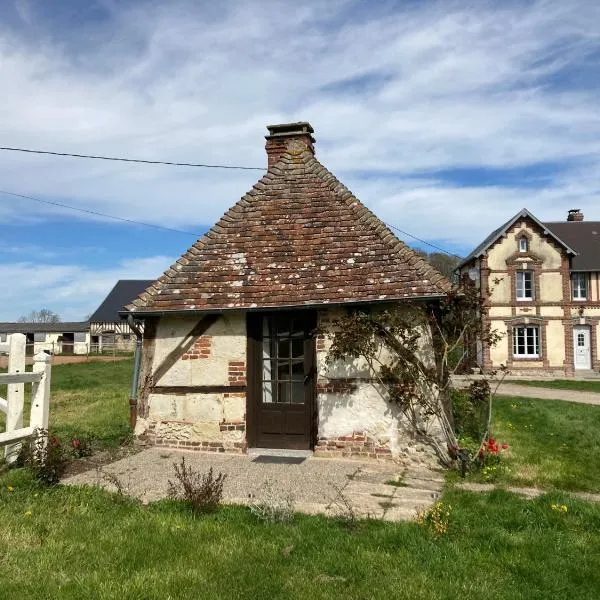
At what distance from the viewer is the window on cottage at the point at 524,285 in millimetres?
26628

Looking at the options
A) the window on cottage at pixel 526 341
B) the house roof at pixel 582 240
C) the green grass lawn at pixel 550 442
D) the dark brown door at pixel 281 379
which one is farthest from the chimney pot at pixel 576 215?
the dark brown door at pixel 281 379

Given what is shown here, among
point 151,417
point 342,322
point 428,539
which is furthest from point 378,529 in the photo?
point 151,417

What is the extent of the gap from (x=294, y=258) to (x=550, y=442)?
17.8 feet

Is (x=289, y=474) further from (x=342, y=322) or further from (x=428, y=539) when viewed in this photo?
(x=428, y=539)

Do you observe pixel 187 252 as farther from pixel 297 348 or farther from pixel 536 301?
pixel 536 301

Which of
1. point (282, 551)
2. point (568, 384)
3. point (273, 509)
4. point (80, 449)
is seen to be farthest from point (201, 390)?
point (568, 384)

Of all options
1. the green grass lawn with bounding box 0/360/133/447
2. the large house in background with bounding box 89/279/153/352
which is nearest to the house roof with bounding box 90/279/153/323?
the large house in background with bounding box 89/279/153/352

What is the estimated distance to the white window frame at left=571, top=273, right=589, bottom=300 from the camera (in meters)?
27.5

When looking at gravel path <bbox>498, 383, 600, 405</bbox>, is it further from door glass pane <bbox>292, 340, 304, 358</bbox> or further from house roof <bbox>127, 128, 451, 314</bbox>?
door glass pane <bbox>292, 340, 304, 358</bbox>

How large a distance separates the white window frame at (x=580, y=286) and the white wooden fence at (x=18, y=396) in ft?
87.8

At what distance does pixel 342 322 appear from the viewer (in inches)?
299

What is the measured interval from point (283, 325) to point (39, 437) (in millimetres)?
3761

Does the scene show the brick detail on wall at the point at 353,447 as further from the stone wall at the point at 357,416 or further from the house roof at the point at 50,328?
the house roof at the point at 50,328

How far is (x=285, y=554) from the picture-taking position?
4.39 meters
